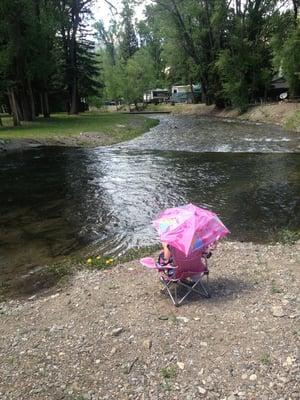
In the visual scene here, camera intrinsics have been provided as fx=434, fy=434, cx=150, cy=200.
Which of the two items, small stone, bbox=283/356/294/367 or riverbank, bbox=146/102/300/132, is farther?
riverbank, bbox=146/102/300/132

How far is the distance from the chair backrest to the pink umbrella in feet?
0.51

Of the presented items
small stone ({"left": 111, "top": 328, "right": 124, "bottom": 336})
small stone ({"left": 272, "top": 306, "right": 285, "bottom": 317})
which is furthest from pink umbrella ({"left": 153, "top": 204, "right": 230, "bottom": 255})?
small stone ({"left": 111, "top": 328, "right": 124, "bottom": 336})

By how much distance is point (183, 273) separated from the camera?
6727 mm

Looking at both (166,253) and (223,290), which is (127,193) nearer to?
(166,253)

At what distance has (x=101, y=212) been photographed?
13.3 metres

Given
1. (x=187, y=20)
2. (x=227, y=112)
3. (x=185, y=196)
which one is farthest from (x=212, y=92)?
(x=185, y=196)

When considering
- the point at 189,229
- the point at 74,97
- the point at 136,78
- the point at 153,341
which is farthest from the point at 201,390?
the point at 136,78

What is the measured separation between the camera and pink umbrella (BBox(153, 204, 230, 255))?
6.41m

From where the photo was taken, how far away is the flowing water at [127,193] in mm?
10688

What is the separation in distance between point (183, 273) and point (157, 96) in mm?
105819

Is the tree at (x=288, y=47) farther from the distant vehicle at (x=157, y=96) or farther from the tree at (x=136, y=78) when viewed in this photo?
the distant vehicle at (x=157, y=96)

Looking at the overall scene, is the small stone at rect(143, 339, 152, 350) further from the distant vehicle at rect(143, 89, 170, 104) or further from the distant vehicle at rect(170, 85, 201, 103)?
the distant vehicle at rect(143, 89, 170, 104)

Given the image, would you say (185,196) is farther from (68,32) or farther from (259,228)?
(68,32)

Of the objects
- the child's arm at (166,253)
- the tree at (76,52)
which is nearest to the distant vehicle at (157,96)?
the tree at (76,52)
